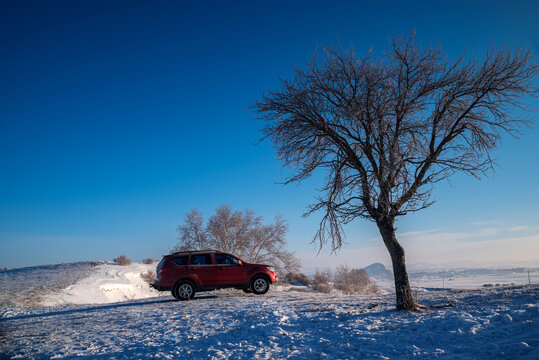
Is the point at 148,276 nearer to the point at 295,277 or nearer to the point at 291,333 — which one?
the point at 295,277

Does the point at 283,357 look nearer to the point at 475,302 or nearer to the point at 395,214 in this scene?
the point at 395,214

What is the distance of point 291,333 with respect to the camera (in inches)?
270

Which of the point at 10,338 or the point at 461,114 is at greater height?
the point at 461,114

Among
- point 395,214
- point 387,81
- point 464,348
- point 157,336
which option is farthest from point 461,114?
point 157,336

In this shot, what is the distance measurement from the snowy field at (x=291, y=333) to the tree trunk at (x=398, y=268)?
0.40 meters

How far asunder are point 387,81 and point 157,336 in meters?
9.18

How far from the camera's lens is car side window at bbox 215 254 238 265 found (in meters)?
13.2

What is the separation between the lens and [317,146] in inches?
416

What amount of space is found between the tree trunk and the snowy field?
1.30 feet

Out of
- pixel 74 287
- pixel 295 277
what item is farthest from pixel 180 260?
pixel 295 277

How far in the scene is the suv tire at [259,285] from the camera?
528 inches

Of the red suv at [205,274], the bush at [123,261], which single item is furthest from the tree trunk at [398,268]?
the bush at [123,261]

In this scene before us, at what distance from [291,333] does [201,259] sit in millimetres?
6930

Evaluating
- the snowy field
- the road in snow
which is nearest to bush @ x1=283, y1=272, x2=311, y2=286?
the snowy field
